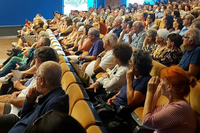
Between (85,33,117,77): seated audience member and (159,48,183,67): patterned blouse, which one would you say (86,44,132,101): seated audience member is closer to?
(85,33,117,77): seated audience member

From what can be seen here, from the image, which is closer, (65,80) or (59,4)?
(65,80)

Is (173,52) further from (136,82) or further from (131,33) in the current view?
(131,33)

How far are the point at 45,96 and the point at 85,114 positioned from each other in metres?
0.36

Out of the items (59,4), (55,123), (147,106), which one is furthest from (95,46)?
(59,4)

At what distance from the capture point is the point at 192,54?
2576 millimetres

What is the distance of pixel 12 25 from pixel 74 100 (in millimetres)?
12092

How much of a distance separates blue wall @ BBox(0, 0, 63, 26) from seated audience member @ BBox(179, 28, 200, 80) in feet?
38.6

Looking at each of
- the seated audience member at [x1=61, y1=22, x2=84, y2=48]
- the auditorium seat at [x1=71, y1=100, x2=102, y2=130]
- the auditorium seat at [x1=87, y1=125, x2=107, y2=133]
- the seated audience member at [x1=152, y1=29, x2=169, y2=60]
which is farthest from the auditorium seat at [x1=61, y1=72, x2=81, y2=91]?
the seated audience member at [x1=61, y1=22, x2=84, y2=48]

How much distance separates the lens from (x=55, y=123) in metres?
0.72

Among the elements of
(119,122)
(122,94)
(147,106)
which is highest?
(147,106)

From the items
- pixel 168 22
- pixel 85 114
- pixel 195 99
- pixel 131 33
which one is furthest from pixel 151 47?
pixel 85 114

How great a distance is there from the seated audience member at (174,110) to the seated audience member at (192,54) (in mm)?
1165

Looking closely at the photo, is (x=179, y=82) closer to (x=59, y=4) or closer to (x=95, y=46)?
(x=95, y=46)

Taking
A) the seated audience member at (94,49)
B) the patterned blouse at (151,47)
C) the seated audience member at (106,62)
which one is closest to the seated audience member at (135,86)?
the seated audience member at (106,62)
